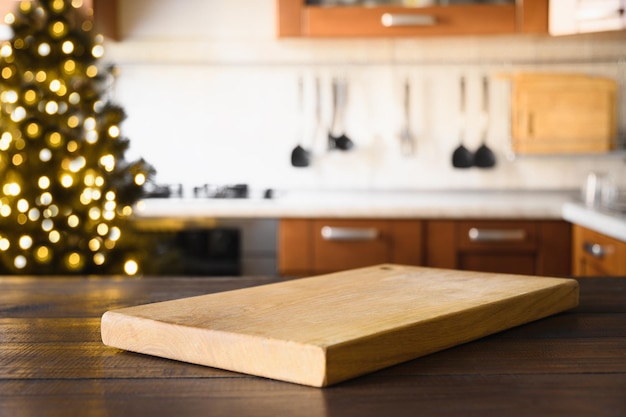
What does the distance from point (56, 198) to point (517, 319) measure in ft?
8.14

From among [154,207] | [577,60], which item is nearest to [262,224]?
[154,207]

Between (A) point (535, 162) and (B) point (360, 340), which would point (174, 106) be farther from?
(B) point (360, 340)

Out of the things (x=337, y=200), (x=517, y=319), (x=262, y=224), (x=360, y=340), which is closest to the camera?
(x=360, y=340)

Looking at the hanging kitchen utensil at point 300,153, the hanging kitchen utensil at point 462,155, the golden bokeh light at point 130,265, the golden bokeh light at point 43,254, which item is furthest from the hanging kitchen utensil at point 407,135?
the golden bokeh light at point 43,254

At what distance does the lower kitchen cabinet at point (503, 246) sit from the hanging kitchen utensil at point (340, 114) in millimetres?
664

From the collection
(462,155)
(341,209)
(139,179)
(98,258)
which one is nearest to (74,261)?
(98,258)

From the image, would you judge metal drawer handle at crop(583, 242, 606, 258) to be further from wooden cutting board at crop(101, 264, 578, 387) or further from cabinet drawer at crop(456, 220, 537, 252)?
wooden cutting board at crop(101, 264, 578, 387)

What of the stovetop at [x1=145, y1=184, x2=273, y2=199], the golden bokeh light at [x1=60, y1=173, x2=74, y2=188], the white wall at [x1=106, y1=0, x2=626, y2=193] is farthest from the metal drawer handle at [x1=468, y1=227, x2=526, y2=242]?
the golden bokeh light at [x1=60, y1=173, x2=74, y2=188]

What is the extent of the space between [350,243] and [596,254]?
32.4 inches

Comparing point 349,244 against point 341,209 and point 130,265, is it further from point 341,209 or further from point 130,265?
point 130,265

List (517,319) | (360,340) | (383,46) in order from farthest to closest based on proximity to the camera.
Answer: (383,46)
(517,319)
(360,340)

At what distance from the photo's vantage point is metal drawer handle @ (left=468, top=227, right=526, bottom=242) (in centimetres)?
296

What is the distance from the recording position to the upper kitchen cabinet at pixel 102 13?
310 cm

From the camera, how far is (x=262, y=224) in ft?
9.95
